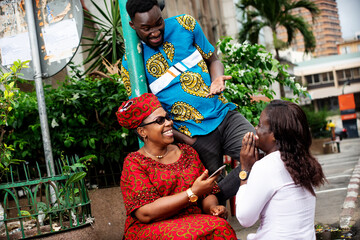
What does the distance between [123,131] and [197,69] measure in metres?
1.99

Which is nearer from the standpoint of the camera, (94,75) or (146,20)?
(146,20)

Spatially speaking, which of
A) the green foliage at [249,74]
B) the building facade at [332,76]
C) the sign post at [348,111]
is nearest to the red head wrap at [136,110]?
the green foliage at [249,74]

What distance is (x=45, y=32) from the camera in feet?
13.3

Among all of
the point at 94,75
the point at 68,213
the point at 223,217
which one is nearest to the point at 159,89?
the point at 223,217

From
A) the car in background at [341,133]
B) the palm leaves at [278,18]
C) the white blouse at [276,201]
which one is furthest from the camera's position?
the car in background at [341,133]

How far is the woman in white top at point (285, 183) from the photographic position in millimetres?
2457

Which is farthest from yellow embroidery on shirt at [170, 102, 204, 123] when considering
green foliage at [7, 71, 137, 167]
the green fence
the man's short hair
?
green foliage at [7, 71, 137, 167]

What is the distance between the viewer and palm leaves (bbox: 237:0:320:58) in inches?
815

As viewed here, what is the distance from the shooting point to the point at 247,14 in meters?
21.8

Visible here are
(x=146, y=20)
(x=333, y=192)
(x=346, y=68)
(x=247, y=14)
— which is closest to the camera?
(x=146, y=20)

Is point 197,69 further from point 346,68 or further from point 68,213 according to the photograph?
point 346,68

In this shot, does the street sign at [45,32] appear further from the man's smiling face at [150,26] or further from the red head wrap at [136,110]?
the red head wrap at [136,110]

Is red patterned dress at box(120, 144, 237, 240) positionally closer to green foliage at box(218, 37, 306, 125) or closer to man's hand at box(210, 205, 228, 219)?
man's hand at box(210, 205, 228, 219)

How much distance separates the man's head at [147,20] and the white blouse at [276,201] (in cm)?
122
